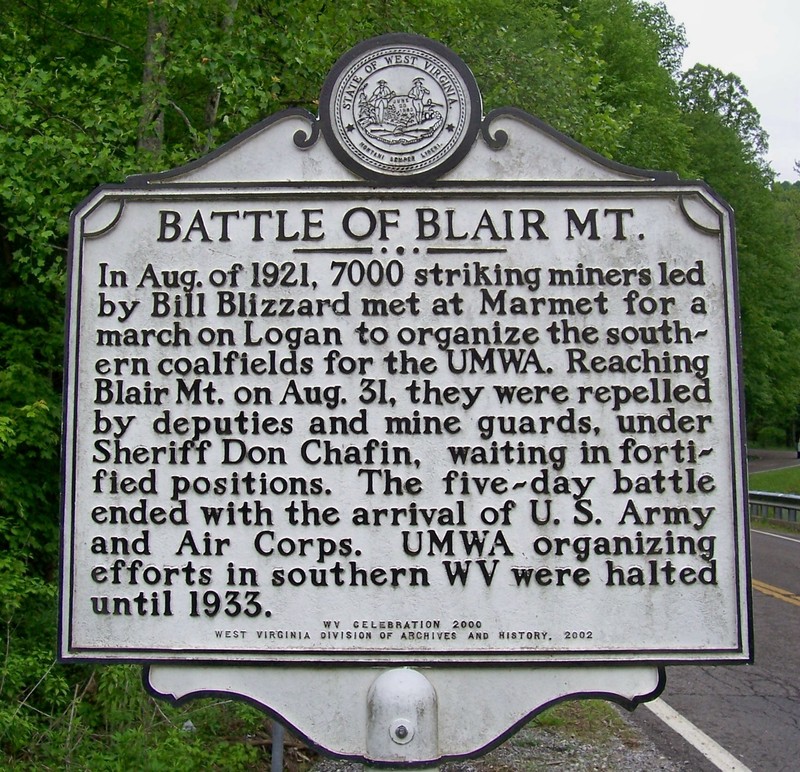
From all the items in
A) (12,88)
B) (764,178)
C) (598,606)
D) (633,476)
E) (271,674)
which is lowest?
(271,674)

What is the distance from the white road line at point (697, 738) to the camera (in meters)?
5.62

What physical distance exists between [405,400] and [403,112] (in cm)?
120

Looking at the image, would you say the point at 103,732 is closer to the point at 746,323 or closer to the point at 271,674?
the point at 271,674

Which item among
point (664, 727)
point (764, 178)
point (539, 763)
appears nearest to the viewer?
point (539, 763)

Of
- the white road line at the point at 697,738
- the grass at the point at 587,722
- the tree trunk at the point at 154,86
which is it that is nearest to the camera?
the white road line at the point at 697,738

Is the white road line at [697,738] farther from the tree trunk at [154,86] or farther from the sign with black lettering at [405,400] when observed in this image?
the tree trunk at [154,86]

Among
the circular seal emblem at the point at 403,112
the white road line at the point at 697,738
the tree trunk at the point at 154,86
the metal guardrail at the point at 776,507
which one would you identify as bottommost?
the white road line at the point at 697,738

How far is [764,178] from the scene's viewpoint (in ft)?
110

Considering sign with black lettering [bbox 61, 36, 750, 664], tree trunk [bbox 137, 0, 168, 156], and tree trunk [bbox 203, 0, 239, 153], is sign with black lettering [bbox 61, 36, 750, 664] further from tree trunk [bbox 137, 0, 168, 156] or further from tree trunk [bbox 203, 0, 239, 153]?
tree trunk [bbox 137, 0, 168, 156]

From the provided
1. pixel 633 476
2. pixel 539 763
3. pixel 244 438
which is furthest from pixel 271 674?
pixel 539 763

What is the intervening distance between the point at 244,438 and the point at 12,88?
4.86 metres

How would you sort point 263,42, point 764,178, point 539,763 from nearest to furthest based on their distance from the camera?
point 539,763
point 263,42
point 764,178

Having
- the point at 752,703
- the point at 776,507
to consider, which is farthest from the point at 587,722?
the point at 776,507

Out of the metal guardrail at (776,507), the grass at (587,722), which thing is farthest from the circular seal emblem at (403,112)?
the metal guardrail at (776,507)
